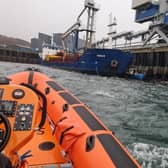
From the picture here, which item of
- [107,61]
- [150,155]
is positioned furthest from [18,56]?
[150,155]

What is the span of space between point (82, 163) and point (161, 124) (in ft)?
14.5

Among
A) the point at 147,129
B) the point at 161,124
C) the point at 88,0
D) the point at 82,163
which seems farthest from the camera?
the point at 88,0

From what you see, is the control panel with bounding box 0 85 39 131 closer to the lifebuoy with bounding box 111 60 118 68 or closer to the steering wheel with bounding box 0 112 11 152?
the steering wheel with bounding box 0 112 11 152

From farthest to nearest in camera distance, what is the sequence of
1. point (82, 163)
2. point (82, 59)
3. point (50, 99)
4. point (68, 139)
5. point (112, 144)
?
point (82, 59), point (50, 99), point (68, 139), point (112, 144), point (82, 163)

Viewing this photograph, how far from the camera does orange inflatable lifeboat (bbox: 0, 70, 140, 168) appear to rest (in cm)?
251

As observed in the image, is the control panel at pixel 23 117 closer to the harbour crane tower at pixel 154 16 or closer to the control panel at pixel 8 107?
the control panel at pixel 8 107

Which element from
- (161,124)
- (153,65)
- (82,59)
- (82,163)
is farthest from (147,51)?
(82,163)

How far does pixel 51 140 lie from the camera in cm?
312

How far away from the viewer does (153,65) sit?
29.2 metres

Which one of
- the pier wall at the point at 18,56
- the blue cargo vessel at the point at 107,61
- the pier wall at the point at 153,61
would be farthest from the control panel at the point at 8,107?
the pier wall at the point at 18,56

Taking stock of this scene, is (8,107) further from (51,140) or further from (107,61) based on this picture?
(107,61)

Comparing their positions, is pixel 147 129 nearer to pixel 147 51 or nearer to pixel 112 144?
pixel 112 144

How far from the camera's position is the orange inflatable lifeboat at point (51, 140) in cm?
251

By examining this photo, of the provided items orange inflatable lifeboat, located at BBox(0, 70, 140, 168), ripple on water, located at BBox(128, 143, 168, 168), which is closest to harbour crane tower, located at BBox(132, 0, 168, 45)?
ripple on water, located at BBox(128, 143, 168, 168)
